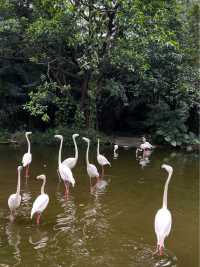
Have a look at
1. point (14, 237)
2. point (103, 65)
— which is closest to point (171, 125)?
point (103, 65)

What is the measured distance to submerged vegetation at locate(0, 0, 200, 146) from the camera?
16.9 meters

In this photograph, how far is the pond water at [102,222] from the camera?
6.58 meters

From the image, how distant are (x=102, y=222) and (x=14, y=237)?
174 centimetres

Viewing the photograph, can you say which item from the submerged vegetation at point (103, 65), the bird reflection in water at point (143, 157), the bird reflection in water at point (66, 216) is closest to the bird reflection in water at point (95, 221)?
the bird reflection in water at point (66, 216)

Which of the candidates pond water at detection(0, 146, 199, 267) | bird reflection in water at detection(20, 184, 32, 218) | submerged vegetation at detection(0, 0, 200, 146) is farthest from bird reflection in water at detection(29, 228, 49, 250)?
submerged vegetation at detection(0, 0, 200, 146)

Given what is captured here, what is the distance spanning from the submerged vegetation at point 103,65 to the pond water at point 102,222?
531cm

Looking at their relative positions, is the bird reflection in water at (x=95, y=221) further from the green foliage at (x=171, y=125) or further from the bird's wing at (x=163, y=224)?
the green foliage at (x=171, y=125)

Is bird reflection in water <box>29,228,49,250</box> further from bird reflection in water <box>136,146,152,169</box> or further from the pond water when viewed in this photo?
bird reflection in water <box>136,146,152,169</box>

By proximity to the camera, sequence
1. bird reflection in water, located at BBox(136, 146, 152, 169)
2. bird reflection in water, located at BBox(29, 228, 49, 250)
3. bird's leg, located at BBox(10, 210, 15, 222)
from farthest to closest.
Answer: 1. bird reflection in water, located at BBox(136, 146, 152, 169)
2. bird's leg, located at BBox(10, 210, 15, 222)
3. bird reflection in water, located at BBox(29, 228, 49, 250)

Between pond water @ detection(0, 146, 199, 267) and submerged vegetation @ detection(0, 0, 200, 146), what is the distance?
531 cm

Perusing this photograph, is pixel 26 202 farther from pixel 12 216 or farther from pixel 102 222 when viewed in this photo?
pixel 102 222

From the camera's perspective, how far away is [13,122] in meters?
21.5

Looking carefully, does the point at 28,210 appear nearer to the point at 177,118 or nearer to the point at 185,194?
the point at 185,194

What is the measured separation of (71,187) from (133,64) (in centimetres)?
752
